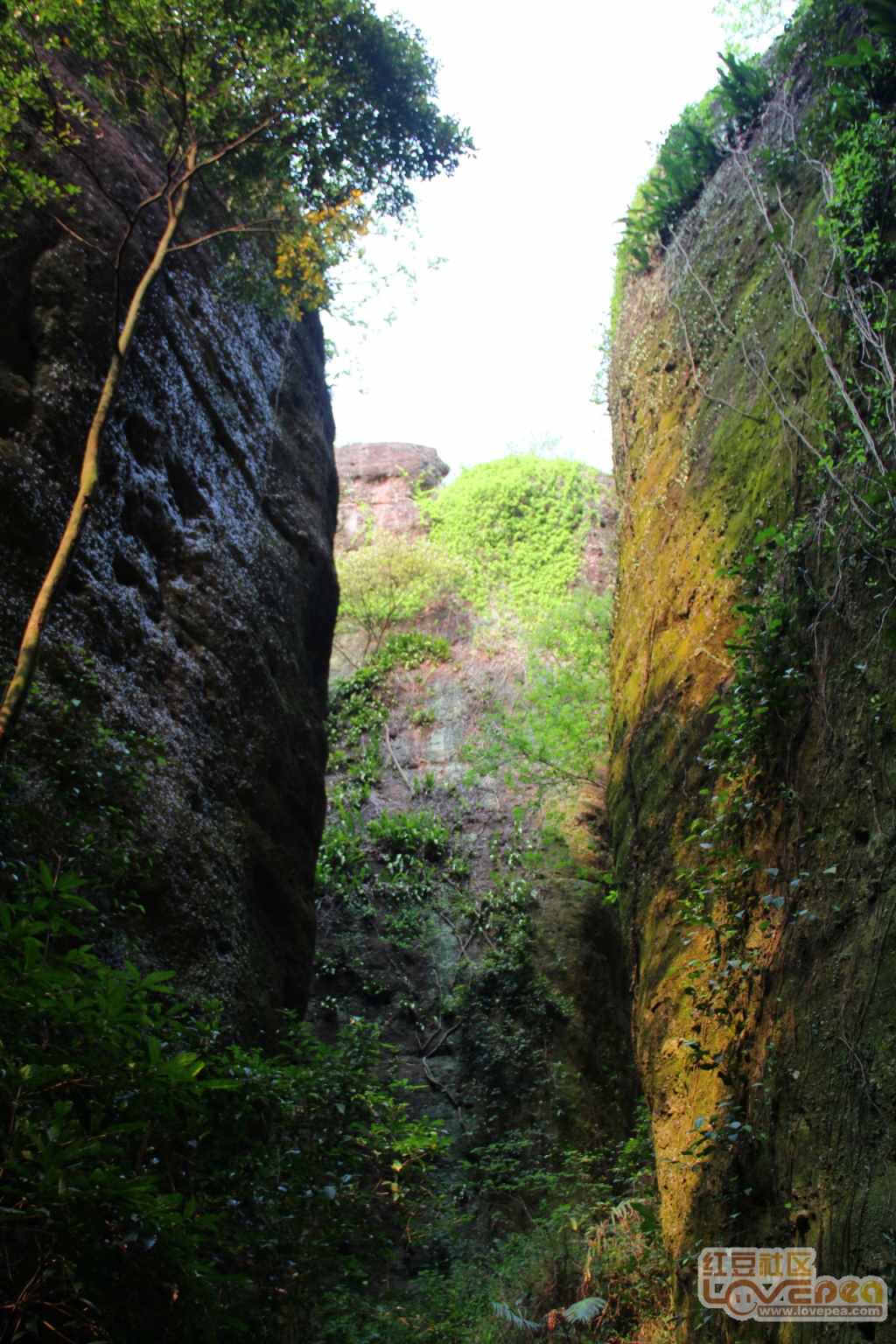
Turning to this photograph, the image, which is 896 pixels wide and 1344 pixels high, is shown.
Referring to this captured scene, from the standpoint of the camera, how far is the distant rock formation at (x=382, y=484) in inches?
770

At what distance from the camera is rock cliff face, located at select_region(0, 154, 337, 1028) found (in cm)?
455

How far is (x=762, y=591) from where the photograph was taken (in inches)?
181

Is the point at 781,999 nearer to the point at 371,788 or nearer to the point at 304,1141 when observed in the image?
the point at 304,1141

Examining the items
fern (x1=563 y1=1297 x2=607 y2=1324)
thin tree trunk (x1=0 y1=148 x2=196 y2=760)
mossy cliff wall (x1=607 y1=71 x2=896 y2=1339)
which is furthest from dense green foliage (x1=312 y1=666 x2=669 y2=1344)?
thin tree trunk (x1=0 y1=148 x2=196 y2=760)

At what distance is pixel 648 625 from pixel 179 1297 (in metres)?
5.50

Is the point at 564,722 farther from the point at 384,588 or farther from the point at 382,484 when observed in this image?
the point at 382,484

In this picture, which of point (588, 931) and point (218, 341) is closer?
point (218, 341)

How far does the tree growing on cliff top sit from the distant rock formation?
37.8 feet

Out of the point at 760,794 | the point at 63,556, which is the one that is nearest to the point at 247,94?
the point at 63,556

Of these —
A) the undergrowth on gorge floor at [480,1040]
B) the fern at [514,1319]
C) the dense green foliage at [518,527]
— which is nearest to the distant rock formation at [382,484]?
the dense green foliage at [518,527]

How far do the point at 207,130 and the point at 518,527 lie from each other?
1274 cm

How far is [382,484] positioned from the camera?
20609 millimetres

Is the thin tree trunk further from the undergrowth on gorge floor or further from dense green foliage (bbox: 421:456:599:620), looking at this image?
dense green foliage (bbox: 421:456:599:620)

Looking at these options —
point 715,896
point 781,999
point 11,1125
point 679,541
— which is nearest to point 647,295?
point 679,541
